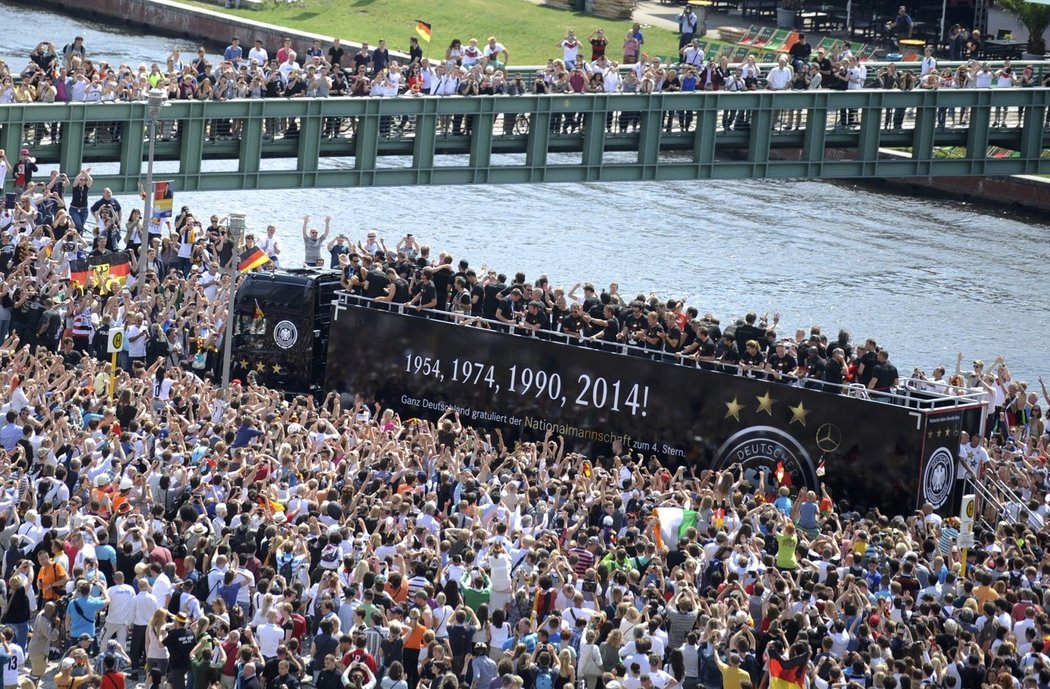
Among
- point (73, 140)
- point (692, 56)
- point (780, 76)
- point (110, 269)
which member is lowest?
point (110, 269)

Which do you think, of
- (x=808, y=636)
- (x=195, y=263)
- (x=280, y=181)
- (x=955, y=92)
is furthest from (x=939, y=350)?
(x=808, y=636)

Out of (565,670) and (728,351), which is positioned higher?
(728,351)

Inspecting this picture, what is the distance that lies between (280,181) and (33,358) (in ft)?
60.2

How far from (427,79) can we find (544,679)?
30490 millimetres

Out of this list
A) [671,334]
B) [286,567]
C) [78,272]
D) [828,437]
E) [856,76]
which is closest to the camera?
[286,567]

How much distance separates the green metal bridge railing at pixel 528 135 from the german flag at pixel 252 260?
9383mm

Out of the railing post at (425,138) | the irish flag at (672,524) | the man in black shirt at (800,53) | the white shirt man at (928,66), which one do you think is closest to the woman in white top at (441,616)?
the irish flag at (672,524)

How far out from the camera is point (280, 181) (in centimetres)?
4859

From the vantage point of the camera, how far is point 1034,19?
68.5 m

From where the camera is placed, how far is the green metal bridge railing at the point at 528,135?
153 ft

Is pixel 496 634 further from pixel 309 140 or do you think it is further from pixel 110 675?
pixel 309 140

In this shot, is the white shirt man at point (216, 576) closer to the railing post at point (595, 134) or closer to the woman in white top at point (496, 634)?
the woman in white top at point (496, 634)

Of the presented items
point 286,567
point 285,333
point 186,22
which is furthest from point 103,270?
point 186,22

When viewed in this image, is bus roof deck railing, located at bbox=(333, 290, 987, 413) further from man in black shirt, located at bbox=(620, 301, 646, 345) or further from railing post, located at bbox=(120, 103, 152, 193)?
railing post, located at bbox=(120, 103, 152, 193)
